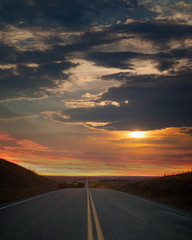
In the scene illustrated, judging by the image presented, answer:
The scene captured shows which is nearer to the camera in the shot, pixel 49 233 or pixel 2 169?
pixel 49 233

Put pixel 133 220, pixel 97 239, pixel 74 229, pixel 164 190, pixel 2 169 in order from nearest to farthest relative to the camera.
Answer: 1. pixel 97 239
2. pixel 74 229
3. pixel 133 220
4. pixel 164 190
5. pixel 2 169

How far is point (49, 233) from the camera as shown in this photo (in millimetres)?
7059

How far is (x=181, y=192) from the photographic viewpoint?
819 inches

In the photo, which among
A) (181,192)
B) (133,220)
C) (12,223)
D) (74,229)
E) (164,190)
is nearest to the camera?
(74,229)

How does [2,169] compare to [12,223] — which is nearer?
[12,223]

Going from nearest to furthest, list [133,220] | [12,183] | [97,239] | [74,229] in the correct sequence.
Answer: [97,239], [74,229], [133,220], [12,183]

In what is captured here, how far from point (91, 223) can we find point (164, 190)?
695 inches

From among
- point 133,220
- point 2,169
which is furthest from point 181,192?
point 2,169

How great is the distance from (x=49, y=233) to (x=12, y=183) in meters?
21.2

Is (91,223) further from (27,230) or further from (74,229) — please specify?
(27,230)

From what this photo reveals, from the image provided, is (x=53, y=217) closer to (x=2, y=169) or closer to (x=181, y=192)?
(x=181, y=192)

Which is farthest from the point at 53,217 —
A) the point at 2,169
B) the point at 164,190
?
the point at 2,169

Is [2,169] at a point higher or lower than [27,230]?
higher

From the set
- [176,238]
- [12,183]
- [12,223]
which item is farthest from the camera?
[12,183]
